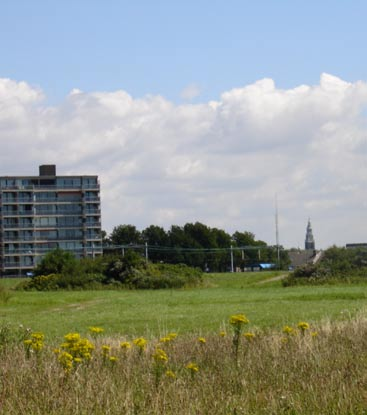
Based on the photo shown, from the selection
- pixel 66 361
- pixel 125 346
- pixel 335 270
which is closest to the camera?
pixel 66 361

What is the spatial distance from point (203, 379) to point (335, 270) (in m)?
46.6

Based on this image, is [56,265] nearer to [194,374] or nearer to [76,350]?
[76,350]

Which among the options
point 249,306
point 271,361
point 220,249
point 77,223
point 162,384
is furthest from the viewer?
point 220,249

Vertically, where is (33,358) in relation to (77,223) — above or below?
below

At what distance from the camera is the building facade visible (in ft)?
393

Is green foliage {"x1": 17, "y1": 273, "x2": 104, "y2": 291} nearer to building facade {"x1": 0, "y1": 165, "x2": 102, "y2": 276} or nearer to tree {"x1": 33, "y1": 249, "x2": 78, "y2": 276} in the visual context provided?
tree {"x1": 33, "y1": 249, "x2": 78, "y2": 276}

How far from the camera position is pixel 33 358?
1347 cm

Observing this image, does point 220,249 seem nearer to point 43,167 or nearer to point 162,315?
point 43,167

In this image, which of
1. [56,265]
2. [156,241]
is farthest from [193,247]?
[56,265]

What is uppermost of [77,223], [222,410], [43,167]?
[43,167]

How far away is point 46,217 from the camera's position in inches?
4791

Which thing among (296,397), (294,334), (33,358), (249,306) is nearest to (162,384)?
(296,397)

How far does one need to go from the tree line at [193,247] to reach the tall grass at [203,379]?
11444 centimetres

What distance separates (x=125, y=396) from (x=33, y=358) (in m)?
3.12
